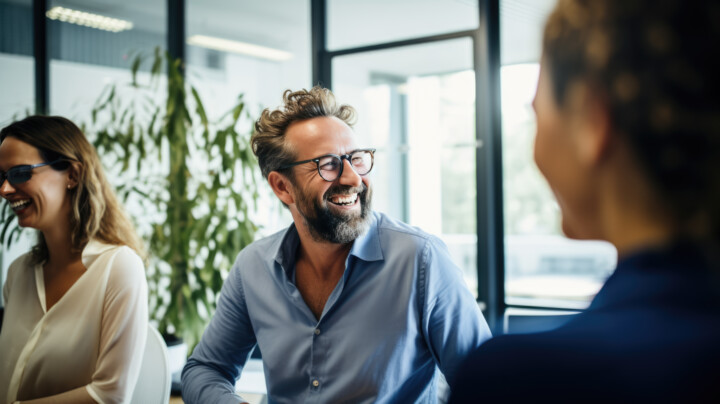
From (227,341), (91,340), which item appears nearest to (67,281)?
(91,340)

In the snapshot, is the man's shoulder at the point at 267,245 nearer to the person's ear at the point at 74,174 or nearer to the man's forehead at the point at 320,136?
the man's forehead at the point at 320,136

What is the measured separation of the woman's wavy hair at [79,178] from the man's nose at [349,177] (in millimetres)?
797

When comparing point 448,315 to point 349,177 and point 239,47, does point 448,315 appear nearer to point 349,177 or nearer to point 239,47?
point 349,177

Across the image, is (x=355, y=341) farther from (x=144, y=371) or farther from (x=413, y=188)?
(x=413, y=188)

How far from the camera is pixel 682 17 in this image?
1.19 ft

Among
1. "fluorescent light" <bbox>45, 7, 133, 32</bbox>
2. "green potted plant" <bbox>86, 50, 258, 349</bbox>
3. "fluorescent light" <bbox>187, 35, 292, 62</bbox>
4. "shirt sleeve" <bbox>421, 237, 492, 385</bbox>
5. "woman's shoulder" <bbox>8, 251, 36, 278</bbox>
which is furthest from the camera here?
"fluorescent light" <bbox>45, 7, 133, 32</bbox>

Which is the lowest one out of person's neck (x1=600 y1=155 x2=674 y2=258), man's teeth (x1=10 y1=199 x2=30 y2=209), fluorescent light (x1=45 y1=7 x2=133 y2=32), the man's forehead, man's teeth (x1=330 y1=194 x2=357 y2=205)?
person's neck (x1=600 y1=155 x2=674 y2=258)

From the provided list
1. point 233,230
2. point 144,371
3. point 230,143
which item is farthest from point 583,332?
point 230,143

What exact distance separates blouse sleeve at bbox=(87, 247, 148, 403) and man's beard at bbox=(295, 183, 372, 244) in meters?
0.57

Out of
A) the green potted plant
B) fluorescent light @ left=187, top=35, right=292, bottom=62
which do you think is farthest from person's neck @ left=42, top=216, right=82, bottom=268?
fluorescent light @ left=187, top=35, right=292, bottom=62

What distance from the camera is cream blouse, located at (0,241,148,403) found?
1.62 m

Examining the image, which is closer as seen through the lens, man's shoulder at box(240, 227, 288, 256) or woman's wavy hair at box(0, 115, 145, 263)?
man's shoulder at box(240, 227, 288, 256)

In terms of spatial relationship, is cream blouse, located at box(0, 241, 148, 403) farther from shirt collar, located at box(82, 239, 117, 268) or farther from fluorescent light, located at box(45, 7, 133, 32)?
fluorescent light, located at box(45, 7, 133, 32)

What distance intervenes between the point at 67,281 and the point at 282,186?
76 centimetres
